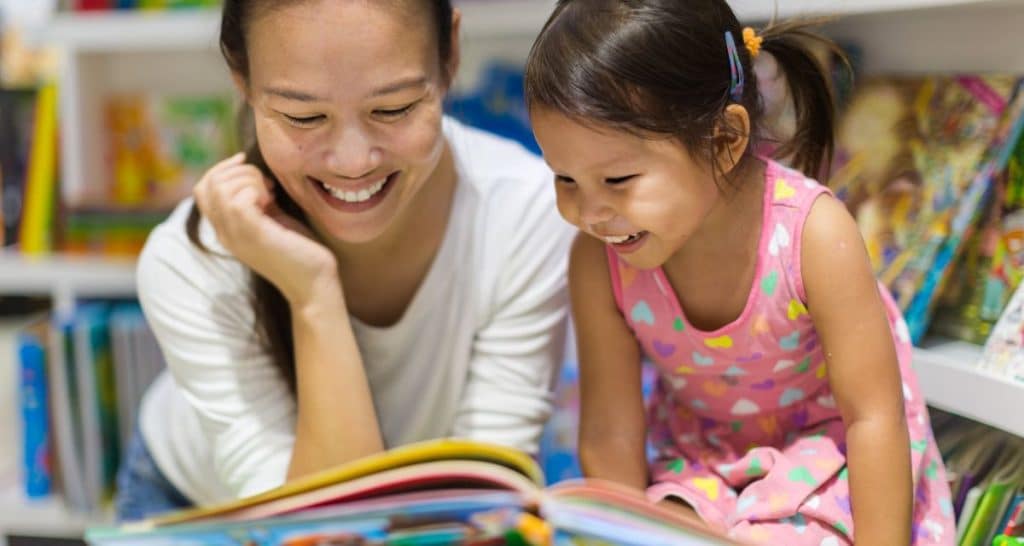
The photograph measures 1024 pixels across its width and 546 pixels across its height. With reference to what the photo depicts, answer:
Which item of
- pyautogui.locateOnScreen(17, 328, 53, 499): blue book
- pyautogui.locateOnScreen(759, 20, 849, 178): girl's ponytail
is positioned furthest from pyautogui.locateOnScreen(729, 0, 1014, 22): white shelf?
pyautogui.locateOnScreen(17, 328, 53, 499): blue book

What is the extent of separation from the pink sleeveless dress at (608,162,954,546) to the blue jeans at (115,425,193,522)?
65 cm

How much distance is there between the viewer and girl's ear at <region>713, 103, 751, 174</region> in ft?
2.63

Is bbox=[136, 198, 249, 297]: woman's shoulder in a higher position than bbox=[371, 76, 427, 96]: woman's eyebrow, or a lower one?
lower

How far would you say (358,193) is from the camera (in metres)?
0.94

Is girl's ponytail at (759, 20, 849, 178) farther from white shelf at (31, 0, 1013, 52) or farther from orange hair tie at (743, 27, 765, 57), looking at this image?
white shelf at (31, 0, 1013, 52)

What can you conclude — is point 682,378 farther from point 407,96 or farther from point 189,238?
point 189,238

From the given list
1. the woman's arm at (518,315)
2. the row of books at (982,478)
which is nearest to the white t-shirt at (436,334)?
the woman's arm at (518,315)

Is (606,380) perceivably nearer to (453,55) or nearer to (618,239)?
(618,239)

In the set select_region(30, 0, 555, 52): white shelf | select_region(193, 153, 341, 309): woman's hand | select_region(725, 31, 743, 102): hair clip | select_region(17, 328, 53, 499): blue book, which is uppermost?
select_region(725, 31, 743, 102): hair clip

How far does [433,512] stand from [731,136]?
0.40 m

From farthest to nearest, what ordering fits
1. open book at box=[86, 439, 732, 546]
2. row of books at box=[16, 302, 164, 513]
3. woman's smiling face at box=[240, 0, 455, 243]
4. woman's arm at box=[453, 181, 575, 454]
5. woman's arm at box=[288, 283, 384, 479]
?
row of books at box=[16, 302, 164, 513] → woman's arm at box=[453, 181, 575, 454] → woman's arm at box=[288, 283, 384, 479] → woman's smiling face at box=[240, 0, 455, 243] → open book at box=[86, 439, 732, 546]

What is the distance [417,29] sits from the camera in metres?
0.90

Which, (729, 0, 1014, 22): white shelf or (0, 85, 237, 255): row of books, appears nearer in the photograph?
(729, 0, 1014, 22): white shelf

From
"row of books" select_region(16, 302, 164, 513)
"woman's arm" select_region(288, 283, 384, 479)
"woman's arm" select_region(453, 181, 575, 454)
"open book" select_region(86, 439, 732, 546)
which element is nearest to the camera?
"open book" select_region(86, 439, 732, 546)
